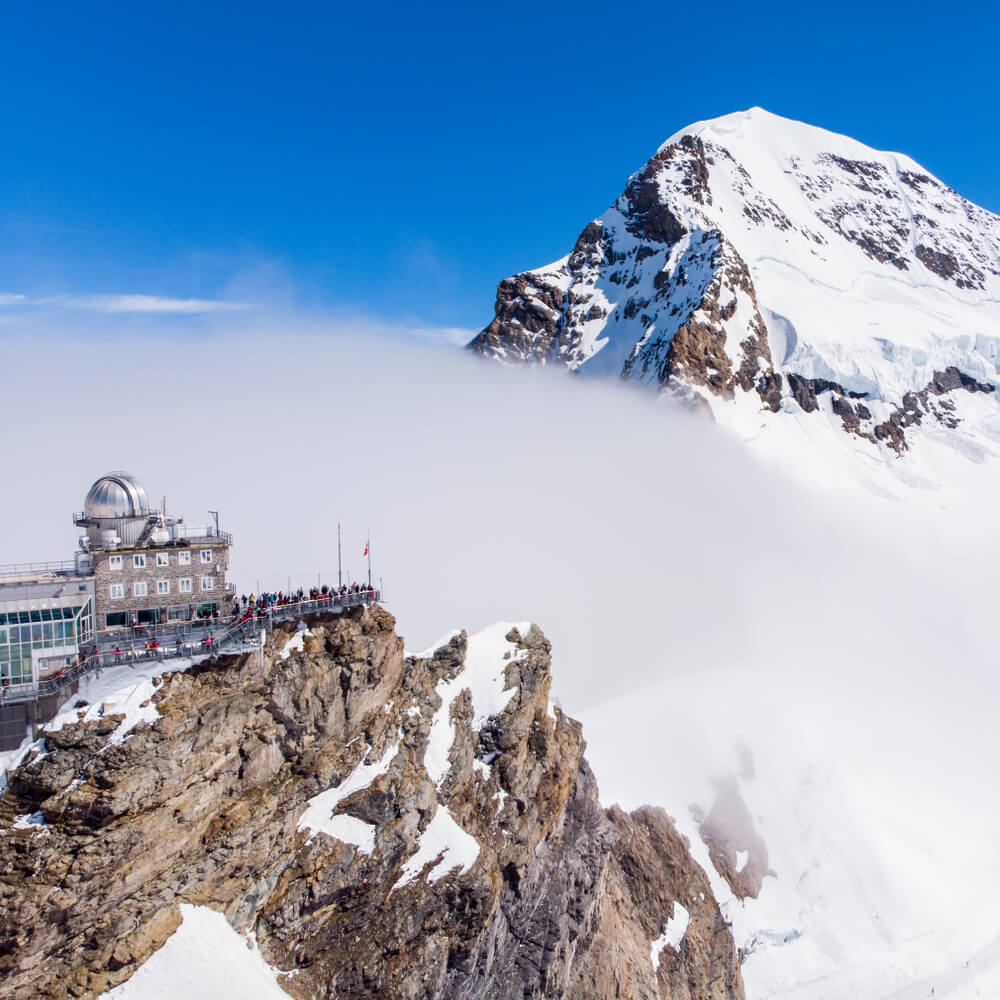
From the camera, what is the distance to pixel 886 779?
75.9 meters

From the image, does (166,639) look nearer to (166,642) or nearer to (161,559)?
(166,642)

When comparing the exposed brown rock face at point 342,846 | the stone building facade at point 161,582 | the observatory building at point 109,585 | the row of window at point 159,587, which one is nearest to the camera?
the exposed brown rock face at point 342,846

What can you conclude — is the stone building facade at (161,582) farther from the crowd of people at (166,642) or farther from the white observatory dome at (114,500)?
the white observatory dome at (114,500)

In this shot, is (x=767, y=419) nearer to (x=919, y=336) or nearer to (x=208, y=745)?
(x=919, y=336)

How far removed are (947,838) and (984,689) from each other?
3527 cm

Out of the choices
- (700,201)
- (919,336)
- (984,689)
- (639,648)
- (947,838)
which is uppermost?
(700,201)

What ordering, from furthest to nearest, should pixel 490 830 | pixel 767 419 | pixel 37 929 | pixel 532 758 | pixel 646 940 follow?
pixel 767 419 → pixel 646 940 → pixel 532 758 → pixel 490 830 → pixel 37 929

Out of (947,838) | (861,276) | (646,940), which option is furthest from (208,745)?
(861,276)

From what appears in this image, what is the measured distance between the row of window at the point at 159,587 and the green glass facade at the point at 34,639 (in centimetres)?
205

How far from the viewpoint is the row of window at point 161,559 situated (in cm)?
3391

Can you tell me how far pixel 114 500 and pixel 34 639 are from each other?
7081 mm

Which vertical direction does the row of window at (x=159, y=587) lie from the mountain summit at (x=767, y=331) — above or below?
below

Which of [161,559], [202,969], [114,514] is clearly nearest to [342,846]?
[202,969]

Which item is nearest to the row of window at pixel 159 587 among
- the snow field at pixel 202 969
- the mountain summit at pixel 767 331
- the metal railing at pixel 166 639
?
the metal railing at pixel 166 639
